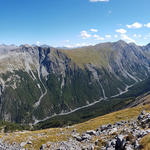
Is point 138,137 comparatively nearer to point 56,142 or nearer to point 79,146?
point 79,146

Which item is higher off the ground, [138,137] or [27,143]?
[138,137]

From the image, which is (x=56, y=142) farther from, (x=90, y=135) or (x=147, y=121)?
(x=147, y=121)

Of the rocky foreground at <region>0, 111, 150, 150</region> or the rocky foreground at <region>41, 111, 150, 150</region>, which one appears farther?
the rocky foreground at <region>0, 111, 150, 150</region>

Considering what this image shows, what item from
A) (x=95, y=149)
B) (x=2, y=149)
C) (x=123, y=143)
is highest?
(x=123, y=143)

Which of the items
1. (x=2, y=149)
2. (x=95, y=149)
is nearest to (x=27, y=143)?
(x=2, y=149)

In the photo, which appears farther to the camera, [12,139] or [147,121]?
[12,139]

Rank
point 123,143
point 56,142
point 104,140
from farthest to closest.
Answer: point 56,142, point 104,140, point 123,143

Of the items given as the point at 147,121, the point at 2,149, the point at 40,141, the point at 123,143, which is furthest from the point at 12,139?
the point at 147,121

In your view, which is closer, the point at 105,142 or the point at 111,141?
the point at 111,141

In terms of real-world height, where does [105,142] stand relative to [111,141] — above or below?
below

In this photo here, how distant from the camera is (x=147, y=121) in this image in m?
41.8

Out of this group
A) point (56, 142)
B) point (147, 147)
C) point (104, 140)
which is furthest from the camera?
point (56, 142)

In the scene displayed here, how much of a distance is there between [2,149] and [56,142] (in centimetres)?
1444

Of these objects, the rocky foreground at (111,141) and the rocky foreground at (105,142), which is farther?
the rocky foreground at (105,142)
